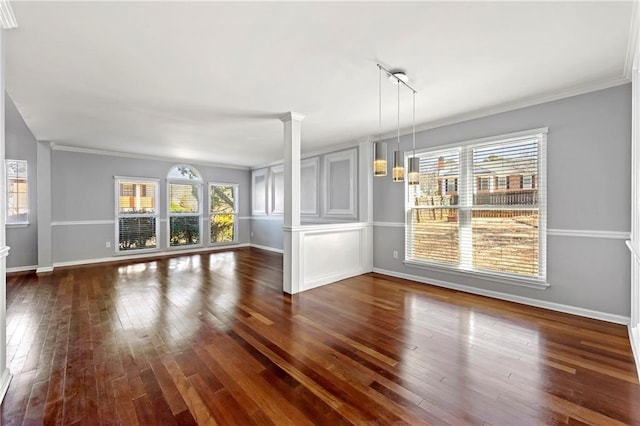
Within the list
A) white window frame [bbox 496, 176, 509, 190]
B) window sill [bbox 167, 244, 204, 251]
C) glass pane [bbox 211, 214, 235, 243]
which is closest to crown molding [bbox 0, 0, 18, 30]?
white window frame [bbox 496, 176, 509, 190]

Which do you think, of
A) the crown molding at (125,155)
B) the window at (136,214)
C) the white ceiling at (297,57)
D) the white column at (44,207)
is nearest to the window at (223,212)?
the crown molding at (125,155)

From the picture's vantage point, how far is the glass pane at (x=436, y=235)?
13.6 ft

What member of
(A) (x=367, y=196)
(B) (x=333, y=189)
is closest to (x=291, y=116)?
(A) (x=367, y=196)

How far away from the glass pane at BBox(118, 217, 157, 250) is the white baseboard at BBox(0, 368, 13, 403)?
17.0ft

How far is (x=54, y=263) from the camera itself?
569 cm

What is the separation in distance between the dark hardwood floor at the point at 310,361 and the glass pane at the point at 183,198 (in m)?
3.67

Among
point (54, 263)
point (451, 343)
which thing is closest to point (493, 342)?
point (451, 343)

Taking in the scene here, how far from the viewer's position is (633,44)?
220cm

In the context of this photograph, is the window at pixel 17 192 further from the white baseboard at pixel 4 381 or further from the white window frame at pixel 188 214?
the white baseboard at pixel 4 381

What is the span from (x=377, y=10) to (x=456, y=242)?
3334 mm

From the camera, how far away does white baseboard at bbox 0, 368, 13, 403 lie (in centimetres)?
177

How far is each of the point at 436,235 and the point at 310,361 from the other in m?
2.96

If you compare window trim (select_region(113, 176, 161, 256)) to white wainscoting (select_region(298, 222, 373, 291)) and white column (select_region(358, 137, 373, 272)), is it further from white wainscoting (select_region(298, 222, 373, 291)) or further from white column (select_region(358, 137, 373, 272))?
white column (select_region(358, 137, 373, 272))

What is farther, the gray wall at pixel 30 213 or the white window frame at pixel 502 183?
the gray wall at pixel 30 213
